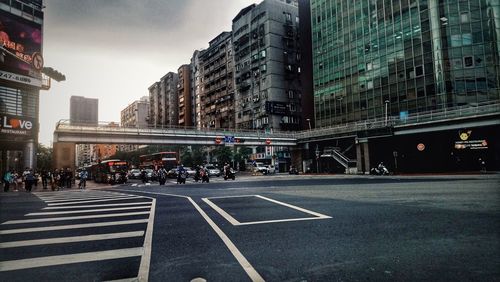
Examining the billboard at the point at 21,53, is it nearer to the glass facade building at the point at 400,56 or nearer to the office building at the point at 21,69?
the office building at the point at 21,69

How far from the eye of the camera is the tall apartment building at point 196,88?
99.4 metres

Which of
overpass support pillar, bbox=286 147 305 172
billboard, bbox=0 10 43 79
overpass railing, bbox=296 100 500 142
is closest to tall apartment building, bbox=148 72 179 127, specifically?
overpass support pillar, bbox=286 147 305 172

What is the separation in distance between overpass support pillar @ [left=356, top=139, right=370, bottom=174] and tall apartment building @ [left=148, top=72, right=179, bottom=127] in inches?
3286

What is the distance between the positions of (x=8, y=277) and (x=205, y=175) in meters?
25.8

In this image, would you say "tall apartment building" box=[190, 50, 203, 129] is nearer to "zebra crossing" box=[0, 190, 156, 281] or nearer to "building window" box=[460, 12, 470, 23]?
"building window" box=[460, 12, 470, 23]

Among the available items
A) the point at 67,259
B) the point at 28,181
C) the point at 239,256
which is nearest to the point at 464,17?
the point at 239,256

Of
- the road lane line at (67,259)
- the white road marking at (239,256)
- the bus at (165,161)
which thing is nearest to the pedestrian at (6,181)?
the bus at (165,161)

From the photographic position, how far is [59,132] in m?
34.5

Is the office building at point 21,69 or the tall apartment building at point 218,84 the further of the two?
the tall apartment building at point 218,84

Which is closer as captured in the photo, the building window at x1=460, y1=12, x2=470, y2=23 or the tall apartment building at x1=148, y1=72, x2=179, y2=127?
the building window at x1=460, y1=12, x2=470, y2=23

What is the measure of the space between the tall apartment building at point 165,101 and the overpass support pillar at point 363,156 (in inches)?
3286

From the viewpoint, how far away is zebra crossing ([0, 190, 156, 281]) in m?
4.22

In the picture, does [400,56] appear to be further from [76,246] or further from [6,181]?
[6,181]

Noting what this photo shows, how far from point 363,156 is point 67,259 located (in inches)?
1657
